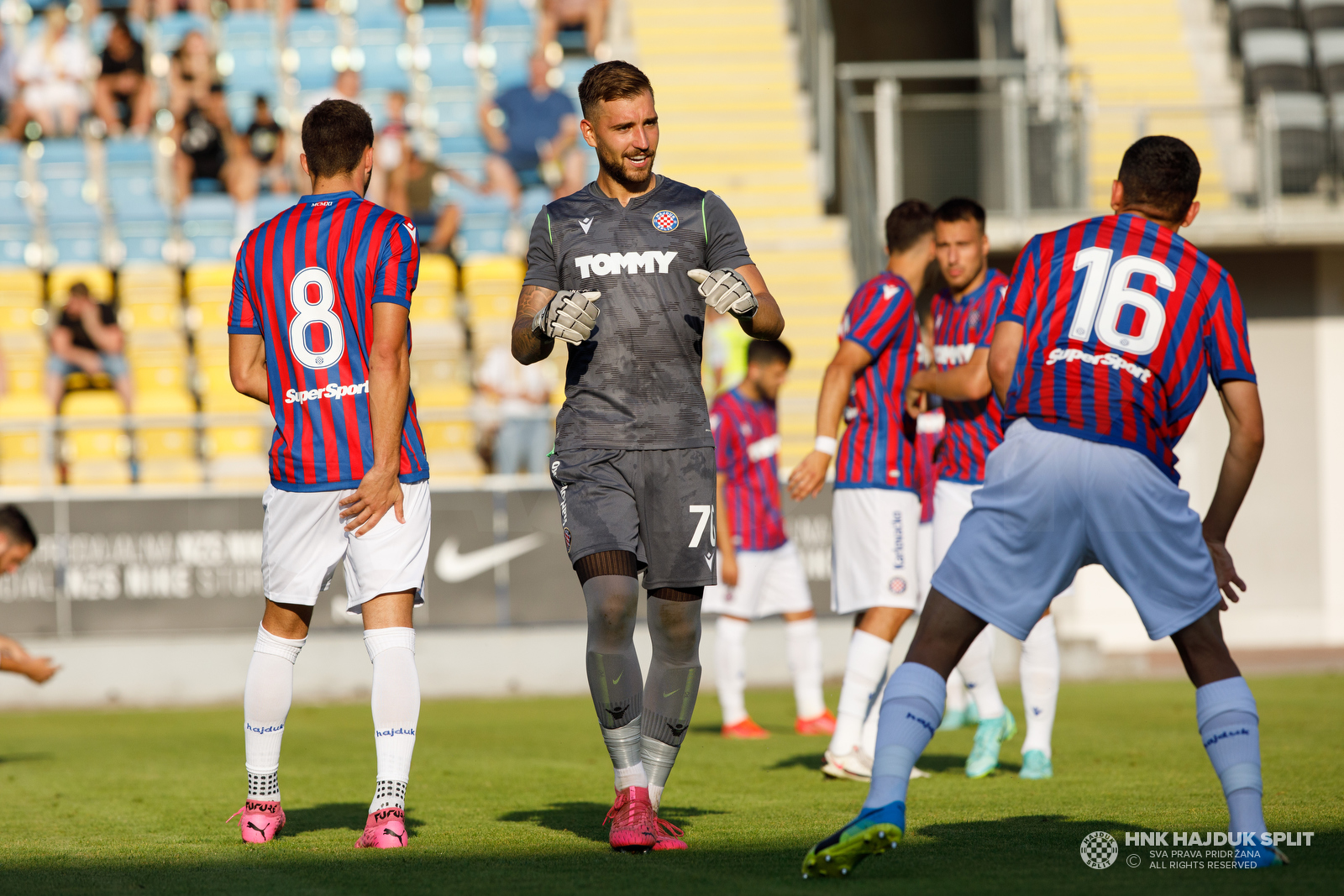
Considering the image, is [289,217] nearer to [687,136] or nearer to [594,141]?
[594,141]

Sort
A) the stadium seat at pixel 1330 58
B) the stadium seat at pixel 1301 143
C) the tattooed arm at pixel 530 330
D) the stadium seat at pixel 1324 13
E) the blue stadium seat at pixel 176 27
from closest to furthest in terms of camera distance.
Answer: the tattooed arm at pixel 530 330 < the stadium seat at pixel 1301 143 < the stadium seat at pixel 1330 58 < the stadium seat at pixel 1324 13 < the blue stadium seat at pixel 176 27

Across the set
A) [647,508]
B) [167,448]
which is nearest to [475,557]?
[167,448]

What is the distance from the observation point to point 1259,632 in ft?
47.6

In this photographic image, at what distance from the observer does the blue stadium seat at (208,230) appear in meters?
16.0

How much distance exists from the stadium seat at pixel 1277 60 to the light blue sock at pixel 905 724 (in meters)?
12.8

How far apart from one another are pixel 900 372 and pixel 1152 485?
2881 millimetres

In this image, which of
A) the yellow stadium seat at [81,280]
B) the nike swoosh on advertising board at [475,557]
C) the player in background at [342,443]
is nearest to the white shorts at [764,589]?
the nike swoosh on advertising board at [475,557]

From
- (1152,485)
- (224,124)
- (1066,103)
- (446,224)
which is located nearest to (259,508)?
(446,224)

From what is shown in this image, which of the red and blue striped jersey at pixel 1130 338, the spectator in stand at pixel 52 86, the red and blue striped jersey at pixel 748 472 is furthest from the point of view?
the spectator in stand at pixel 52 86

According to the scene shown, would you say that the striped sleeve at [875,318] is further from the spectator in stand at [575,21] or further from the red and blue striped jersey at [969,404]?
the spectator in stand at [575,21]

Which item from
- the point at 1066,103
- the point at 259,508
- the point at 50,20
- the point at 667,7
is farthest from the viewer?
the point at 667,7

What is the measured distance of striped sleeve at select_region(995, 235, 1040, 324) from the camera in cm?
429

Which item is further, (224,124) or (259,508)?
(224,124)

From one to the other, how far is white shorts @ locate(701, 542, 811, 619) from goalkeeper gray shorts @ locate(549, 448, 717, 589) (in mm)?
4557
